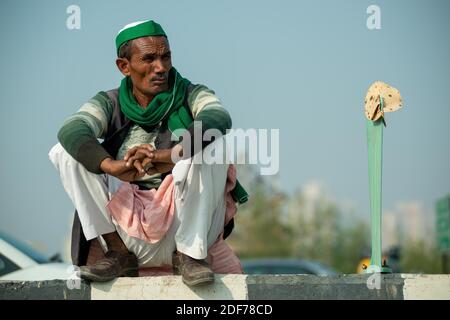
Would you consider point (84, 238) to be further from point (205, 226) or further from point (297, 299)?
point (297, 299)

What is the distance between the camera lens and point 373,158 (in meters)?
6.35

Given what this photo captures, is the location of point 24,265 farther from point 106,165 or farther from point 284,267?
point 284,267

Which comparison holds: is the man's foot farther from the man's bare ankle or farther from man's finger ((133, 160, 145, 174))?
man's finger ((133, 160, 145, 174))

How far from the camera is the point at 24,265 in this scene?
8906 millimetres

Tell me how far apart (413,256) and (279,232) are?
8.55 m

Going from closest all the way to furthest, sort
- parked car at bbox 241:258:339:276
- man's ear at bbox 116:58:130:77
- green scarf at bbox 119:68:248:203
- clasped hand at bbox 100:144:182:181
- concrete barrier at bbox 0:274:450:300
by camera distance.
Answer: concrete barrier at bbox 0:274:450:300, clasped hand at bbox 100:144:182:181, green scarf at bbox 119:68:248:203, man's ear at bbox 116:58:130:77, parked car at bbox 241:258:339:276

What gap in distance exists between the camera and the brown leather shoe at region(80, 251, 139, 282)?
6023 mm

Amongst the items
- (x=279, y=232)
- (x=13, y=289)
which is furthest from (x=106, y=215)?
(x=279, y=232)

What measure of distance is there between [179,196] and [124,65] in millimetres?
1088

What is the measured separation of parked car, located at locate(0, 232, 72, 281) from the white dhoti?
2393 millimetres

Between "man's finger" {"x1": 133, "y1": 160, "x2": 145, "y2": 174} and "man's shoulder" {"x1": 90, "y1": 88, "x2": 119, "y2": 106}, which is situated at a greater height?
"man's shoulder" {"x1": 90, "y1": 88, "x2": 119, "y2": 106}

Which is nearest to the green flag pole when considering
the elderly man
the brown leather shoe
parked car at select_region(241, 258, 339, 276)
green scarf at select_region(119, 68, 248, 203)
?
green scarf at select_region(119, 68, 248, 203)

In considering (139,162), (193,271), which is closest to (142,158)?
(139,162)

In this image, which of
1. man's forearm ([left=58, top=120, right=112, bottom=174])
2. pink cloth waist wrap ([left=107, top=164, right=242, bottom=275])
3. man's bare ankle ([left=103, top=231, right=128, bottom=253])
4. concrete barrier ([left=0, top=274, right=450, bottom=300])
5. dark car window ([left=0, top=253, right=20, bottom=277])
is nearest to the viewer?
concrete barrier ([left=0, top=274, right=450, bottom=300])
